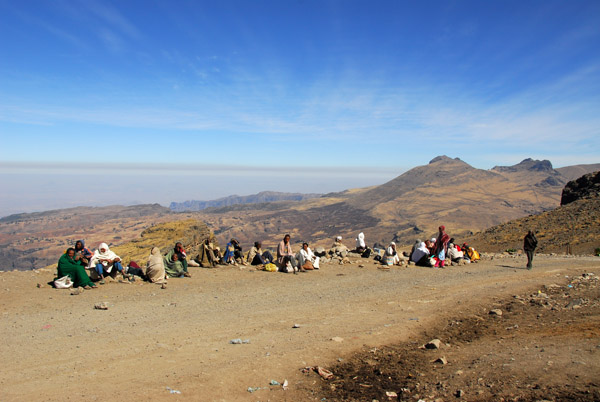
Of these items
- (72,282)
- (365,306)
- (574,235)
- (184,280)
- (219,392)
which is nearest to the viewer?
(219,392)

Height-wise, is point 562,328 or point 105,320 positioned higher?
point 562,328

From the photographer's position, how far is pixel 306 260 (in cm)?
1753

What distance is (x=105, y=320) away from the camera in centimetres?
978

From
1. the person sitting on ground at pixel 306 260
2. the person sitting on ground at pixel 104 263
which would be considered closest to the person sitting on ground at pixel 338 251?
the person sitting on ground at pixel 306 260

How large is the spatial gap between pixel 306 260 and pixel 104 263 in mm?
8541

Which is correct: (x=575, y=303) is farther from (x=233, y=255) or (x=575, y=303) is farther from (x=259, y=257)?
(x=233, y=255)

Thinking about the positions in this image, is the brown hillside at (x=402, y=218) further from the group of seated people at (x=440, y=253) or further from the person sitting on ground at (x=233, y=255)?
the person sitting on ground at (x=233, y=255)

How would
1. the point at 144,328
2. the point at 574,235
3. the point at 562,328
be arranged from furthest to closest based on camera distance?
the point at 574,235 → the point at 144,328 → the point at 562,328

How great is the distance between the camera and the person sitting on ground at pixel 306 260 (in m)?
17.3

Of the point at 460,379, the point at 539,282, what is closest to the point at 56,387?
the point at 460,379

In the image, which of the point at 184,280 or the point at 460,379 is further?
the point at 184,280

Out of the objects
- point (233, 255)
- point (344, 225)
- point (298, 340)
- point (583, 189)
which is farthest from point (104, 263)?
point (344, 225)

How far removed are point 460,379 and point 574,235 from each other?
108 feet

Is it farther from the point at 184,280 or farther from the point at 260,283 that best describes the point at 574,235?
the point at 184,280
